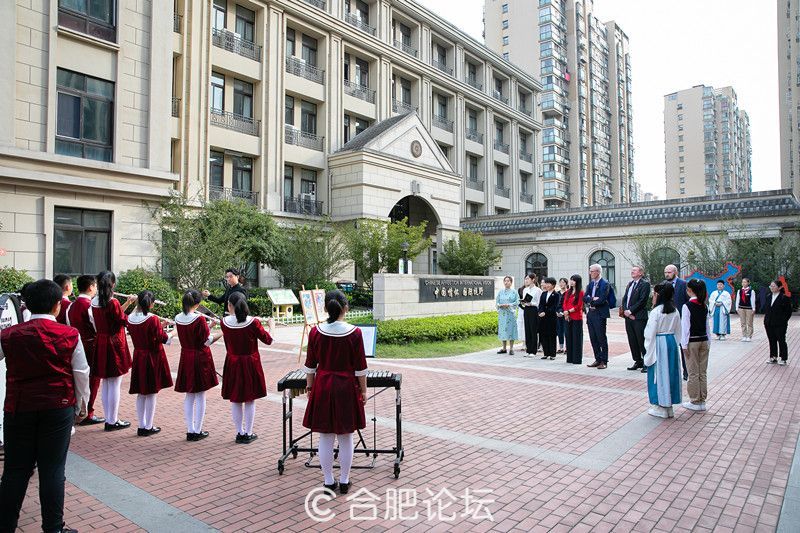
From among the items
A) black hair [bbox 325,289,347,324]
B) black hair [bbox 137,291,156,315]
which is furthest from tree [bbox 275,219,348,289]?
black hair [bbox 325,289,347,324]

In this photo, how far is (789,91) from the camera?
4706cm

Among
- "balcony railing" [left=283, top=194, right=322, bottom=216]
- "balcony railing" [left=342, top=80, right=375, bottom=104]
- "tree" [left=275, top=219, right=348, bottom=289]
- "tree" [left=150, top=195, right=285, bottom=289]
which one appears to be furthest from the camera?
"balcony railing" [left=342, top=80, right=375, bottom=104]

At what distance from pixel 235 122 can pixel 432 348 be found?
17073mm

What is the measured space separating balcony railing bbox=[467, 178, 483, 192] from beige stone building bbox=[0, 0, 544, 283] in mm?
175

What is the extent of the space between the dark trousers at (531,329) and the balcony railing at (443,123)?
25846 millimetres

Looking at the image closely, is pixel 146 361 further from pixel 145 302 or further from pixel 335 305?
pixel 335 305

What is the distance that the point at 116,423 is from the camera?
22.2ft

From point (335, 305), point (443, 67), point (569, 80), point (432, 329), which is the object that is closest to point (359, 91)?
point (443, 67)

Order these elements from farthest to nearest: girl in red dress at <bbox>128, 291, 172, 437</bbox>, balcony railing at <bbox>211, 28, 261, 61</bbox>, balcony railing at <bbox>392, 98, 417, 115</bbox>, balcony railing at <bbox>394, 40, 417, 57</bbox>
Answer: balcony railing at <bbox>394, 40, 417, 57</bbox> < balcony railing at <bbox>392, 98, 417, 115</bbox> < balcony railing at <bbox>211, 28, 261, 61</bbox> < girl in red dress at <bbox>128, 291, 172, 437</bbox>

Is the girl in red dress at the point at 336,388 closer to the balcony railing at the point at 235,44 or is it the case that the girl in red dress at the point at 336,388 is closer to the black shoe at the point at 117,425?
the black shoe at the point at 117,425

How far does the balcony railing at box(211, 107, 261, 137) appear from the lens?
25.0m

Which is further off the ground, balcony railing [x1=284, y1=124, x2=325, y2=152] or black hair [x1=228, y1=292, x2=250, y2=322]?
balcony railing [x1=284, y1=124, x2=325, y2=152]

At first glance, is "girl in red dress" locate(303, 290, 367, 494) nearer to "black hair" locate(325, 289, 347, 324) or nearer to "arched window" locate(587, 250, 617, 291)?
"black hair" locate(325, 289, 347, 324)

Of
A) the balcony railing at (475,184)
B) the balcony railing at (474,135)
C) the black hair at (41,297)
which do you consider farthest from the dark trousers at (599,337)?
the balcony railing at (474,135)
